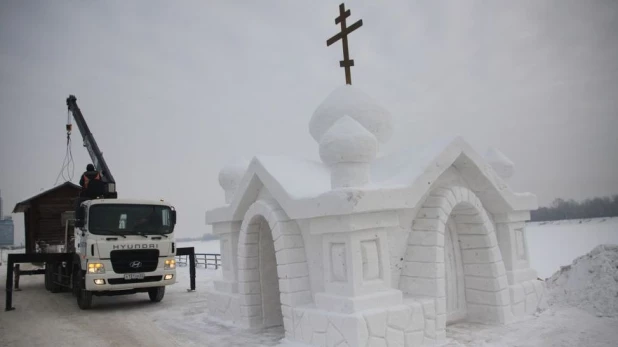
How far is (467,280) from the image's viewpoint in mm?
7816

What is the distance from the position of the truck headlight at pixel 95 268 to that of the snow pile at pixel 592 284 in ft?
32.8

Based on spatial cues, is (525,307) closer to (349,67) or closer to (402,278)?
(402,278)

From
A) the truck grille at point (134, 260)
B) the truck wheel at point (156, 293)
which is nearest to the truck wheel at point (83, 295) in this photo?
the truck grille at point (134, 260)

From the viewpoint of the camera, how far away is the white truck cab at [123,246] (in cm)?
1062

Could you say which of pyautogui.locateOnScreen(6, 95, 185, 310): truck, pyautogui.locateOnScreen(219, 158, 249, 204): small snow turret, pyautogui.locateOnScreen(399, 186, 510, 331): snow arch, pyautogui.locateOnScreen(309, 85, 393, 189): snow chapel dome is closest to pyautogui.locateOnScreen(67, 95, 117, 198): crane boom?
A: pyautogui.locateOnScreen(6, 95, 185, 310): truck

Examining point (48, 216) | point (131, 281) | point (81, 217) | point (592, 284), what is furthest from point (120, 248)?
point (592, 284)

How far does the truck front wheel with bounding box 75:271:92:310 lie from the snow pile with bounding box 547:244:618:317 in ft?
35.5

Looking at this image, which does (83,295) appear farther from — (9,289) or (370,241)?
(370,241)

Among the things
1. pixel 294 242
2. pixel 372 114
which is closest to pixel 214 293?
pixel 294 242

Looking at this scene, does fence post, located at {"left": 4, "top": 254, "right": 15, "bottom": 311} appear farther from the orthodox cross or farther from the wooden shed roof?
the orthodox cross

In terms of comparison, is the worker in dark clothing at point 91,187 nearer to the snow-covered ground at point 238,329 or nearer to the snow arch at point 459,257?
the snow-covered ground at point 238,329

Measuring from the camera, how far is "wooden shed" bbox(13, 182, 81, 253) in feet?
55.9

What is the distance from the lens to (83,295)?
37.6ft

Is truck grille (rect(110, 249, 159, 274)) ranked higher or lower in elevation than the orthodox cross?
lower
